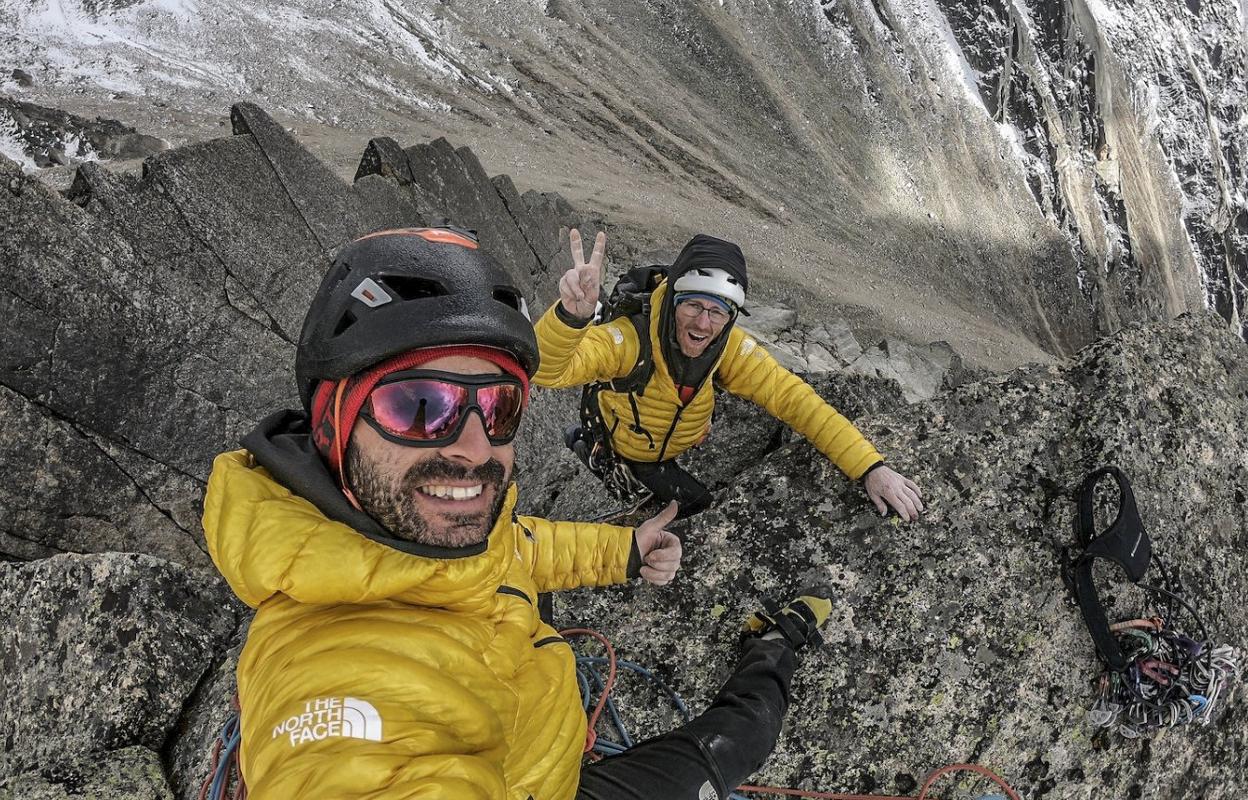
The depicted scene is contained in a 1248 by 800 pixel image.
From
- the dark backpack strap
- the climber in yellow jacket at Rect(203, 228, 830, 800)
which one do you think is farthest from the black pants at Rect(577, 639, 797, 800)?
the dark backpack strap

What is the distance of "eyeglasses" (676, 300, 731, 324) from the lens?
5.64 meters

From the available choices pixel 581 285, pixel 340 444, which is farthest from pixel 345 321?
pixel 581 285

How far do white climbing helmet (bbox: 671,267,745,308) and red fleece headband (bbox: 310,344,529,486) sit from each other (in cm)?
286

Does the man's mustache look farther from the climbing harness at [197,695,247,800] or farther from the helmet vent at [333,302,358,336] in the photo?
the climbing harness at [197,695,247,800]

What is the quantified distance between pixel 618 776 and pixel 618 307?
3.93 metres

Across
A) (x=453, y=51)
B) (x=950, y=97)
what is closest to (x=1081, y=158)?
(x=950, y=97)

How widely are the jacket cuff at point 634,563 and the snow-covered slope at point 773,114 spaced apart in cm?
2920

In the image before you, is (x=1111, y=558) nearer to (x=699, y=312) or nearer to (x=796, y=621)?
(x=796, y=621)

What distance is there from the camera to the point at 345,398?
3.00 metres

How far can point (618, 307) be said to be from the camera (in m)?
6.27

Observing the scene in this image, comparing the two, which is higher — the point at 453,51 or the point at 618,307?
the point at 618,307

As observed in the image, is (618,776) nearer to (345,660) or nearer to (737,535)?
(345,660)

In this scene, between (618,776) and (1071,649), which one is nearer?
(618,776)

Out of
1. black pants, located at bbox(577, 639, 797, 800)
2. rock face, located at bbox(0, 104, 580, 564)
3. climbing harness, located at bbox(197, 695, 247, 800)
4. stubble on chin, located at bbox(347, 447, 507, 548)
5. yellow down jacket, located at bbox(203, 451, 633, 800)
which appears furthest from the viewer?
rock face, located at bbox(0, 104, 580, 564)
